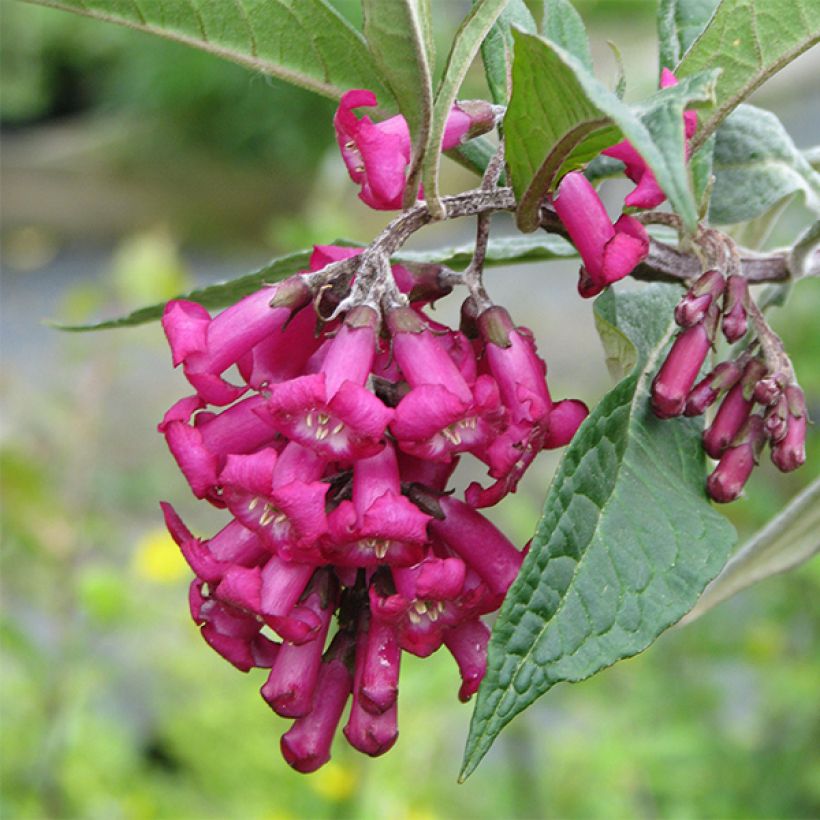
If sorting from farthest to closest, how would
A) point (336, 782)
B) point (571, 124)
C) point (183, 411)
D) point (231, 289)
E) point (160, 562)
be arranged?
point (160, 562)
point (336, 782)
point (231, 289)
point (183, 411)
point (571, 124)

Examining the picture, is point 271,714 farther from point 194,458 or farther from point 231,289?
point 194,458

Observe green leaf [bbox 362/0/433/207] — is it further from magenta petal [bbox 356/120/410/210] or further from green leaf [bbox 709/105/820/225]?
green leaf [bbox 709/105/820/225]

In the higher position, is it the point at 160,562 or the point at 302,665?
the point at 302,665

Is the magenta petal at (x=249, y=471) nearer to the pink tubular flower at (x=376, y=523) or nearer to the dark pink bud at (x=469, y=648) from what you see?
the pink tubular flower at (x=376, y=523)

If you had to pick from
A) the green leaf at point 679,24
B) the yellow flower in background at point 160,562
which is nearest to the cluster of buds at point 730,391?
the green leaf at point 679,24

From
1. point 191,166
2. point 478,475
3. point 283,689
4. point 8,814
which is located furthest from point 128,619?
point 191,166

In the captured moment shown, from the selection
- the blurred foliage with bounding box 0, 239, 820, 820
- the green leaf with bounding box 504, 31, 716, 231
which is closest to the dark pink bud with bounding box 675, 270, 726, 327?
the green leaf with bounding box 504, 31, 716, 231

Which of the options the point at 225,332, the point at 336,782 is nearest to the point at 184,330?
the point at 225,332

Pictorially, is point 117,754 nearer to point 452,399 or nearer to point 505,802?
point 505,802
